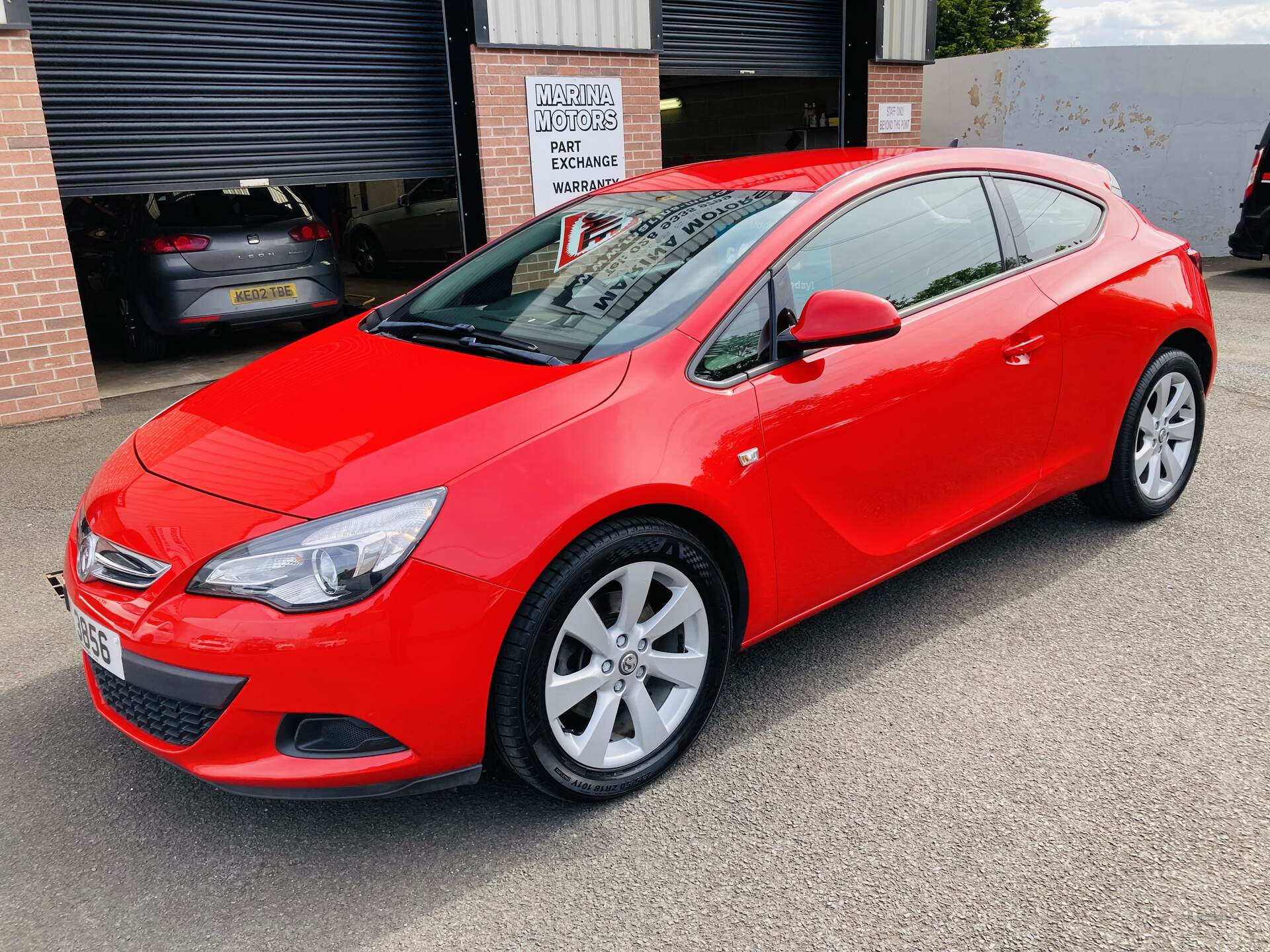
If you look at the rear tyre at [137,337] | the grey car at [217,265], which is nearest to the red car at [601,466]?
the grey car at [217,265]

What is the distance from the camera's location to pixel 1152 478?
14.0 ft

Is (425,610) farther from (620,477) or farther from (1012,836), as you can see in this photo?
(1012,836)

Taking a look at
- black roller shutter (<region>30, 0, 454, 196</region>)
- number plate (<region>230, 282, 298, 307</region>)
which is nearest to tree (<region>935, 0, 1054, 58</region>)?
black roller shutter (<region>30, 0, 454, 196</region>)

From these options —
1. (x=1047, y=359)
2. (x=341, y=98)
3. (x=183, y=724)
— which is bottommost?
(x=183, y=724)

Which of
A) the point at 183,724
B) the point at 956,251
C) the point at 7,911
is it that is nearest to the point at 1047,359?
the point at 956,251

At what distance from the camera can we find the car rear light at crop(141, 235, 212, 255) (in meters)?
7.68

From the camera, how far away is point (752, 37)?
11.2m

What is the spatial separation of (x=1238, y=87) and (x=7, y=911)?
16112 millimetres

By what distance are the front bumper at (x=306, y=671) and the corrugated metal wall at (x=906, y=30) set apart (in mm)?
11556

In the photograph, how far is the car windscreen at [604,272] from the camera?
294 centimetres

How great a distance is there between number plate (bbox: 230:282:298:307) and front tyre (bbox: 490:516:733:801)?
630cm

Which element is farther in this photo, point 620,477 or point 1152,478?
point 1152,478

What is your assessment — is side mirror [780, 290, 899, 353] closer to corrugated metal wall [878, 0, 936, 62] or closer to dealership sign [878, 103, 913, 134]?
corrugated metal wall [878, 0, 936, 62]

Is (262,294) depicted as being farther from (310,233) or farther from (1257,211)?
(1257,211)
